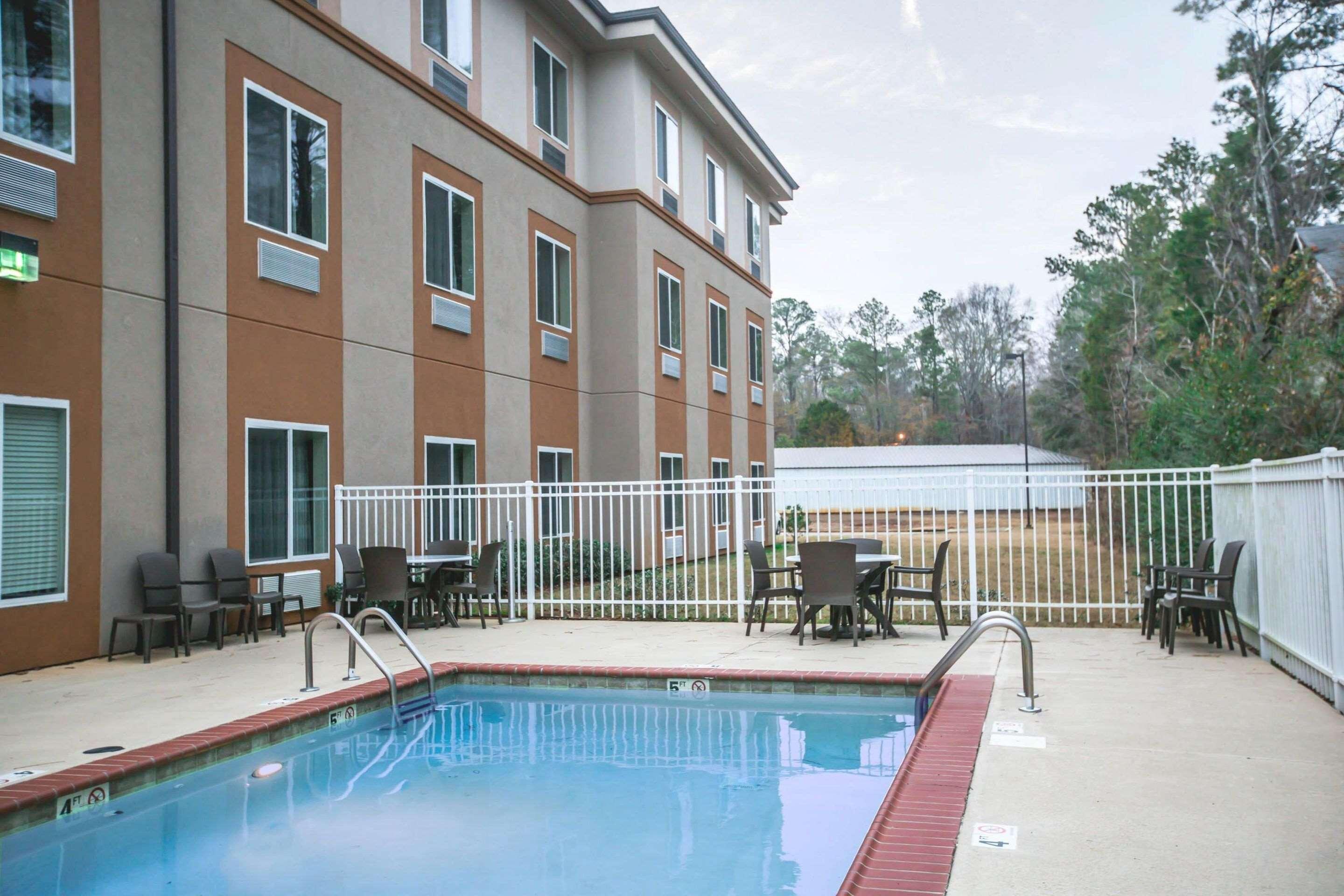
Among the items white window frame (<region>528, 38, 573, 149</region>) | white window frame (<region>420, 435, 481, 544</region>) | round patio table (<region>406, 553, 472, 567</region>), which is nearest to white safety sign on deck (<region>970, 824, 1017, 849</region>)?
round patio table (<region>406, 553, 472, 567</region>)

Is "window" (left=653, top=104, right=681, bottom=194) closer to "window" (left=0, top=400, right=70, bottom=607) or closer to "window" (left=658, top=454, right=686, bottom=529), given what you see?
"window" (left=658, top=454, right=686, bottom=529)

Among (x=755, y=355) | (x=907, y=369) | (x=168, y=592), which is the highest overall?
A: (x=907, y=369)

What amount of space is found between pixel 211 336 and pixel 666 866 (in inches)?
315

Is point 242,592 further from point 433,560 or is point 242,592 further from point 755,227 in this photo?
point 755,227

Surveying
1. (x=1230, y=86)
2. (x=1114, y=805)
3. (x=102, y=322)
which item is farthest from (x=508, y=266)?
(x=1230, y=86)

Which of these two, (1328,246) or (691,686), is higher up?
(1328,246)

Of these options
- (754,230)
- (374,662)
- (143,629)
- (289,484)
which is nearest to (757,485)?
(754,230)

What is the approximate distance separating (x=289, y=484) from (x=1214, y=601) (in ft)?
30.9

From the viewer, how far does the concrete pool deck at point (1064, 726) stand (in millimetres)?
3811

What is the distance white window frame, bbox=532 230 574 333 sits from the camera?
16.9 metres

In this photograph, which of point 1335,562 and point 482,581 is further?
point 482,581

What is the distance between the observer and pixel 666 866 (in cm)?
482

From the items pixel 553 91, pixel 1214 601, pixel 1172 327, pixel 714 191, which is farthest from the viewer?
pixel 1172 327

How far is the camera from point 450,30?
588 inches
